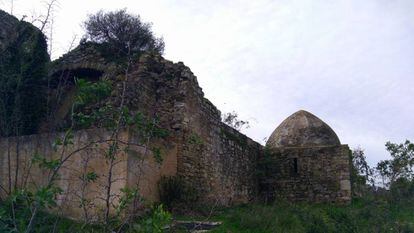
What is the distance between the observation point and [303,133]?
53.8ft

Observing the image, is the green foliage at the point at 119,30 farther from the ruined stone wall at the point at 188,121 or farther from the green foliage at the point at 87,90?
the green foliage at the point at 87,90

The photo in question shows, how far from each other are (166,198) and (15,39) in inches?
179

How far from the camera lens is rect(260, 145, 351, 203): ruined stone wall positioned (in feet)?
47.3

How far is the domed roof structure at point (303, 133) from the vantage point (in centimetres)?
1620

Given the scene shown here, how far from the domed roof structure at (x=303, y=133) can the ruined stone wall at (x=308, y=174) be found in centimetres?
104

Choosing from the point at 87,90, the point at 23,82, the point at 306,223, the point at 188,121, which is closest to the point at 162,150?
the point at 188,121

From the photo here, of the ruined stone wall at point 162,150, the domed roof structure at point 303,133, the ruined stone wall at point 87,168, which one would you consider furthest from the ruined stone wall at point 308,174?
the ruined stone wall at point 87,168

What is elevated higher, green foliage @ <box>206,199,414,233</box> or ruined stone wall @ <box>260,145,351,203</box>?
ruined stone wall @ <box>260,145,351,203</box>

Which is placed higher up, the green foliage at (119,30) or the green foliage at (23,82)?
the green foliage at (119,30)

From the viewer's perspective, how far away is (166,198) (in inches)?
333

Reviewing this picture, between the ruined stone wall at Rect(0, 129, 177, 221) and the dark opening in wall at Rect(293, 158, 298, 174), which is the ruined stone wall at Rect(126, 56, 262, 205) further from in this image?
the dark opening in wall at Rect(293, 158, 298, 174)

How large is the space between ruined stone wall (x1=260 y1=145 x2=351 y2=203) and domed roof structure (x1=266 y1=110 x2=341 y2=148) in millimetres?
1035

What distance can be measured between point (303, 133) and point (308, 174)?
198 centimetres

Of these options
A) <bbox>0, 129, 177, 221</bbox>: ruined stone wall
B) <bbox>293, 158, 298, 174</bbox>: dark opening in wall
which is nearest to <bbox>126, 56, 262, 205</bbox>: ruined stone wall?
<bbox>0, 129, 177, 221</bbox>: ruined stone wall
